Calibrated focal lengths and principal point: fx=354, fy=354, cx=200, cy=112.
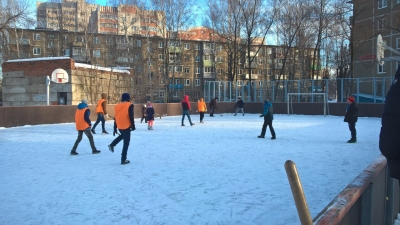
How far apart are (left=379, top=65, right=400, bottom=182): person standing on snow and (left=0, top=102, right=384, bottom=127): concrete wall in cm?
1894

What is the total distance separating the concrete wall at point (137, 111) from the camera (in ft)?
60.7

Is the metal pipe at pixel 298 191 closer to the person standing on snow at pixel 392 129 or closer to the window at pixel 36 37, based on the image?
the person standing on snow at pixel 392 129

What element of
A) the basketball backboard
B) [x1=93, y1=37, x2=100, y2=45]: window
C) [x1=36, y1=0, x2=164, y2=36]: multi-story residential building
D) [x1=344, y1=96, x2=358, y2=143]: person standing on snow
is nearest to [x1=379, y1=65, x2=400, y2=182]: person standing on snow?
[x1=344, y1=96, x2=358, y2=143]: person standing on snow

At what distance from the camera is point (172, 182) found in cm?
658

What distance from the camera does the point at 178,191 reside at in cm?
595

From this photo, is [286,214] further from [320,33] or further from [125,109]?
[320,33]

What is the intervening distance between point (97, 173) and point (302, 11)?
39.1 metres

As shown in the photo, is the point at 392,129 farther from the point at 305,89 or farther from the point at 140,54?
the point at 140,54

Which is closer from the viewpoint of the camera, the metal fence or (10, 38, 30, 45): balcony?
the metal fence

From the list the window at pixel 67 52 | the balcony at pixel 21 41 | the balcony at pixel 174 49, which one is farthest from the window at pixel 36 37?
the balcony at pixel 174 49

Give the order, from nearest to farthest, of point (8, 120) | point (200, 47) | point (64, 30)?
point (8, 120), point (64, 30), point (200, 47)

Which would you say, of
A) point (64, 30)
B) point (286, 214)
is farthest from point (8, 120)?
point (64, 30)

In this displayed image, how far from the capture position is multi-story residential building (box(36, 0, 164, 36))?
139 ft

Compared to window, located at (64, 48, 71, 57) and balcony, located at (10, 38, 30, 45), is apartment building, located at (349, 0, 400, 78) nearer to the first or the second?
balcony, located at (10, 38, 30, 45)
